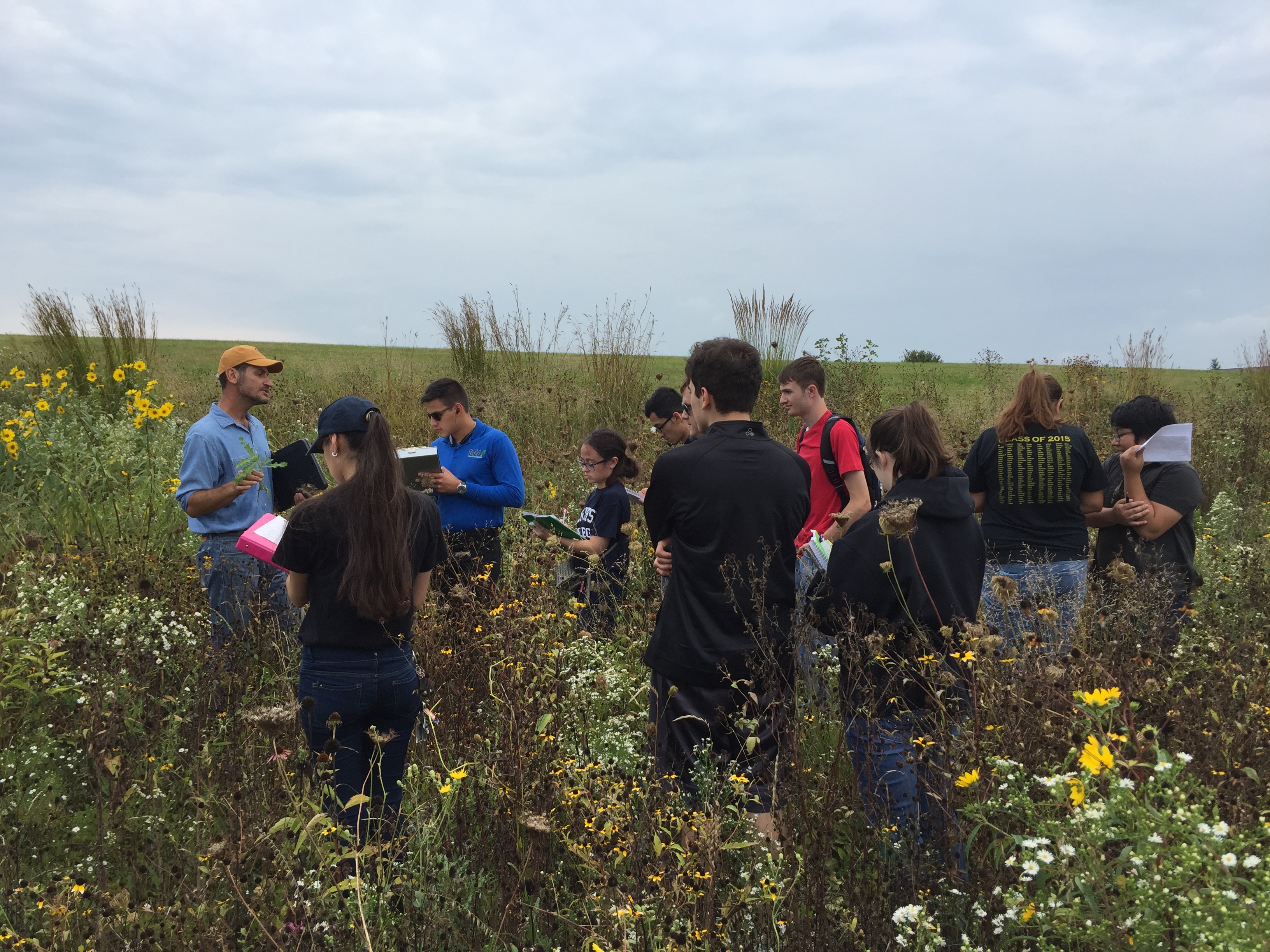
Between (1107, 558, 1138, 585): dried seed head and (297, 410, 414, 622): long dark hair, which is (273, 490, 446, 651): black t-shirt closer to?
(297, 410, 414, 622): long dark hair

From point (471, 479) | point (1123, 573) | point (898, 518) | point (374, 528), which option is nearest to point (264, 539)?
point (374, 528)

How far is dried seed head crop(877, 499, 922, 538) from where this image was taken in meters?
2.60

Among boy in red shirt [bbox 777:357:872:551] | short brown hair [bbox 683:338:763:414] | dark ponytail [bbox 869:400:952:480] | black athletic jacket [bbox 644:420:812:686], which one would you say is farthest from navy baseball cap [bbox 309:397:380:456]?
boy in red shirt [bbox 777:357:872:551]

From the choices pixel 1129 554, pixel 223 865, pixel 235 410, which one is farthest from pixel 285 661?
pixel 1129 554

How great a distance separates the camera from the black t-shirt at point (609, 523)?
479 cm

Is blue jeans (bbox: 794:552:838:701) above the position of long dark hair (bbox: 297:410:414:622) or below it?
below

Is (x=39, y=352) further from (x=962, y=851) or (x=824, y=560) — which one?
(x=962, y=851)

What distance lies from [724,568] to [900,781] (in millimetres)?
844

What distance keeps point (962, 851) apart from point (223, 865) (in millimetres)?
1879

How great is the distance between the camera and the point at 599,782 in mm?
2768

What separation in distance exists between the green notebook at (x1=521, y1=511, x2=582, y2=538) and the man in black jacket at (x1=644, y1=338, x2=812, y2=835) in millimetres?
1195

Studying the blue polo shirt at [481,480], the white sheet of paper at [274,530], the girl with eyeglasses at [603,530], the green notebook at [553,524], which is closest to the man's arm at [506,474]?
the blue polo shirt at [481,480]

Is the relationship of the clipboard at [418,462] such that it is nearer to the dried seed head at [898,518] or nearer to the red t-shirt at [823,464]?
the red t-shirt at [823,464]

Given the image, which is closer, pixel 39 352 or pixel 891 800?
pixel 891 800
